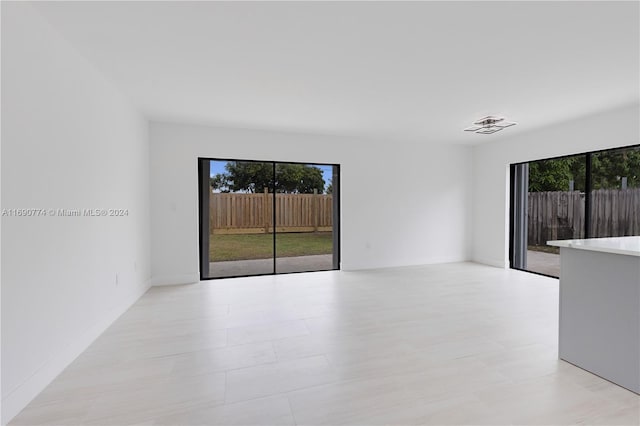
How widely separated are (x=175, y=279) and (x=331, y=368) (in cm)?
332

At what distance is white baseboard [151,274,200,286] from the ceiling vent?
4825 millimetres

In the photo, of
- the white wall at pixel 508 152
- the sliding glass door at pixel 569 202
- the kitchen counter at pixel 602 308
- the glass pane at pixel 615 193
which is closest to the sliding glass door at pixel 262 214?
the white wall at pixel 508 152

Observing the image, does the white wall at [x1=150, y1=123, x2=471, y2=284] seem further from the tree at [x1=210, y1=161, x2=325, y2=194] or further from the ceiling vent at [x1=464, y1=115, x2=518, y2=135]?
the ceiling vent at [x1=464, y1=115, x2=518, y2=135]

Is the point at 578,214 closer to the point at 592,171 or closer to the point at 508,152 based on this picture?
the point at 592,171

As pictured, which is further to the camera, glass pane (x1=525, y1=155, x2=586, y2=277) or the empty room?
glass pane (x1=525, y1=155, x2=586, y2=277)

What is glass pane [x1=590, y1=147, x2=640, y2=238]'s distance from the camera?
398 centimetres

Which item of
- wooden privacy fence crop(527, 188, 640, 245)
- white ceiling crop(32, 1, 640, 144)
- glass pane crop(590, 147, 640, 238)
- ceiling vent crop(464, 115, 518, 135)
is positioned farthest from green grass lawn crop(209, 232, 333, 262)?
glass pane crop(590, 147, 640, 238)

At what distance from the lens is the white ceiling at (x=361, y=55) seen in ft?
6.41

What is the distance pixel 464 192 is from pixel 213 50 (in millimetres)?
5523

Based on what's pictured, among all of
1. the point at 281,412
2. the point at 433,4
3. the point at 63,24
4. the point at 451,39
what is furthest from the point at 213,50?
the point at 281,412

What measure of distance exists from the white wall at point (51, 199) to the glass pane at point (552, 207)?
6.17 metres

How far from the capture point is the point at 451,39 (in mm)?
2260

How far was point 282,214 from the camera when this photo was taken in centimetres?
537

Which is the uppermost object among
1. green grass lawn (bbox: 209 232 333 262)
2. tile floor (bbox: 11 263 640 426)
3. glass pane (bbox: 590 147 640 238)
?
glass pane (bbox: 590 147 640 238)
